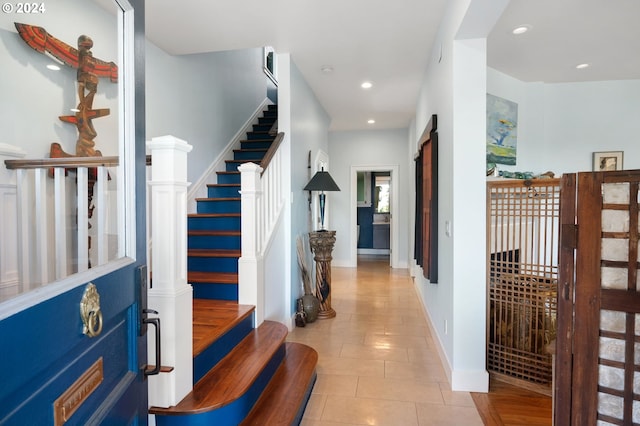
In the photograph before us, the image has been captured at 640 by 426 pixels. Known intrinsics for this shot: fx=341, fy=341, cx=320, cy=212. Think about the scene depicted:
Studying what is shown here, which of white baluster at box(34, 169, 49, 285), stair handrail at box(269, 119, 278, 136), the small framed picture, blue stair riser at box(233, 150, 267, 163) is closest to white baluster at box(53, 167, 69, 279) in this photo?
white baluster at box(34, 169, 49, 285)

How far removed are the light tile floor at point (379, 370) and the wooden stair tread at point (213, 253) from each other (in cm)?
111

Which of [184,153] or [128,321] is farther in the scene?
[184,153]

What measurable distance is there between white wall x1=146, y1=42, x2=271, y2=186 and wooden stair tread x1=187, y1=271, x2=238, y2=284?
1294mm

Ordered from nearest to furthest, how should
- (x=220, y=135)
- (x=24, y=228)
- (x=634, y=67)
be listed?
(x=24, y=228)
(x=634, y=67)
(x=220, y=135)

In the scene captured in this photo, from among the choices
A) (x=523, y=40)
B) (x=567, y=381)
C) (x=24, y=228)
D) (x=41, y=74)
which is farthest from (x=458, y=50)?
(x=24, y=228)

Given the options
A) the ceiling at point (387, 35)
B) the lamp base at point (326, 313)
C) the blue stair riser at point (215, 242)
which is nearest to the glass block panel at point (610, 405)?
the ceiling at point (387, 35)

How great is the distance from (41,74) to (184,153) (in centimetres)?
84

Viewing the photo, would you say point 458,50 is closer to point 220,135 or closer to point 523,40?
point 523,40

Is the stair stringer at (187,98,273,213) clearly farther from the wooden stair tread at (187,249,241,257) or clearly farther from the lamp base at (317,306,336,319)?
the lamp base at (317,306,336,319)

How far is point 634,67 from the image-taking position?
3.96 m

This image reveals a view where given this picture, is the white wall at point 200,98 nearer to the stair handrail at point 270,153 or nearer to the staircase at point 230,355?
the staircase at point 230,355

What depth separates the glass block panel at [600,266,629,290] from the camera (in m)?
1.07

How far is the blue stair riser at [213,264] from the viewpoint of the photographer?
314 cm

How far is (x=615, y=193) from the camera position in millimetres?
1083
